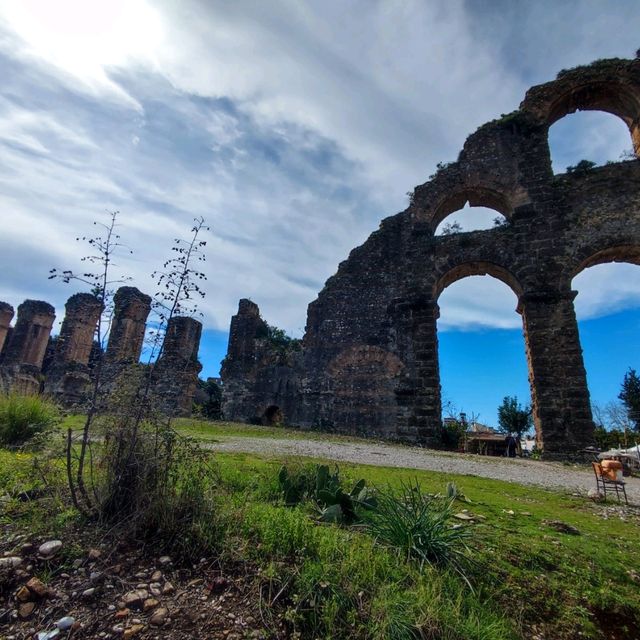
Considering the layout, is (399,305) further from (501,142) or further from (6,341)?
(6,341)

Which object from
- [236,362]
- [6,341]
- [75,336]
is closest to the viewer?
[236,362]

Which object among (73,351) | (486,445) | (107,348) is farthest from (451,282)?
(73,351)

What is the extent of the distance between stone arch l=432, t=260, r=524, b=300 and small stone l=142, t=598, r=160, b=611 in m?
12.7

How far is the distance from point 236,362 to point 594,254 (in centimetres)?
1313

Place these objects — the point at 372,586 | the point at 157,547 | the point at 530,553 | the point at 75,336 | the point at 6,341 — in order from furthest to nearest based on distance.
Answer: the point at 6,341 → the point at 75,336 → the point at 530,553 → the point at 157,547 → the point at 372,586

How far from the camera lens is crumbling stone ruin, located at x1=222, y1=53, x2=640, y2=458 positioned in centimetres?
1178

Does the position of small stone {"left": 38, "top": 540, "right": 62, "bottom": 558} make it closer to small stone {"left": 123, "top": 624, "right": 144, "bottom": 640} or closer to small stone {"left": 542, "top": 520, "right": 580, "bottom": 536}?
small stone {"left": 123, "top": 624, "right": 144, "bottom": 640}

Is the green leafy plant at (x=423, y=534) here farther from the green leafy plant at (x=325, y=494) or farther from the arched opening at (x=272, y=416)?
the arched opening at (x=272, y=416)

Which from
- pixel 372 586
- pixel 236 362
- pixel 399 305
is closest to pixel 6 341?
pixel 236 362

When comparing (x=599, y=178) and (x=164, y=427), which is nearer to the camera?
(x=164, y=427)

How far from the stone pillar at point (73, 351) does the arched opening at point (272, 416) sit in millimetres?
7536

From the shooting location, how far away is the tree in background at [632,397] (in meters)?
26.3

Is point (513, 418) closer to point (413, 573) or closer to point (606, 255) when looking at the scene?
point (606, 255)

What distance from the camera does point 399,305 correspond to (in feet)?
47.0
